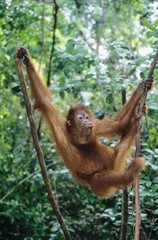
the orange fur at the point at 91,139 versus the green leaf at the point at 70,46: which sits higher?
the green leaf at the point at 70,46

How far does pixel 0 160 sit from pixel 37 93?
1552 mm

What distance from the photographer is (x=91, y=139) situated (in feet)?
14.5

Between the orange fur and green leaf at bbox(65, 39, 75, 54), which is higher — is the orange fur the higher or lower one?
the lower one

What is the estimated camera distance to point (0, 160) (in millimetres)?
5266

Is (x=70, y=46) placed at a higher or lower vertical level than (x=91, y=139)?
higher

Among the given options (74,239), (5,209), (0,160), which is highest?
(0,160)

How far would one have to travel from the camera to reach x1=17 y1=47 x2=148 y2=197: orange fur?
398 cm

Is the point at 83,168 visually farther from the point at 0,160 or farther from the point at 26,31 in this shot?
the point at 26,31

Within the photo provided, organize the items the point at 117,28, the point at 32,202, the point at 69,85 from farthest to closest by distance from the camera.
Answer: the point at 117,28 → the point at 32,202 → the point at 69,85

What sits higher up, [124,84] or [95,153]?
[124,84]

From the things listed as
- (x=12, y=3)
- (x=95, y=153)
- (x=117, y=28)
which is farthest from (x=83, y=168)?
(x=117, y=28)

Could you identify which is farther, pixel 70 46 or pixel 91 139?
pixel 91 139

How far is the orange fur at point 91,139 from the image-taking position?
398 cm

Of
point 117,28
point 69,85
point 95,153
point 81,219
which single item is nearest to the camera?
point 69,85
